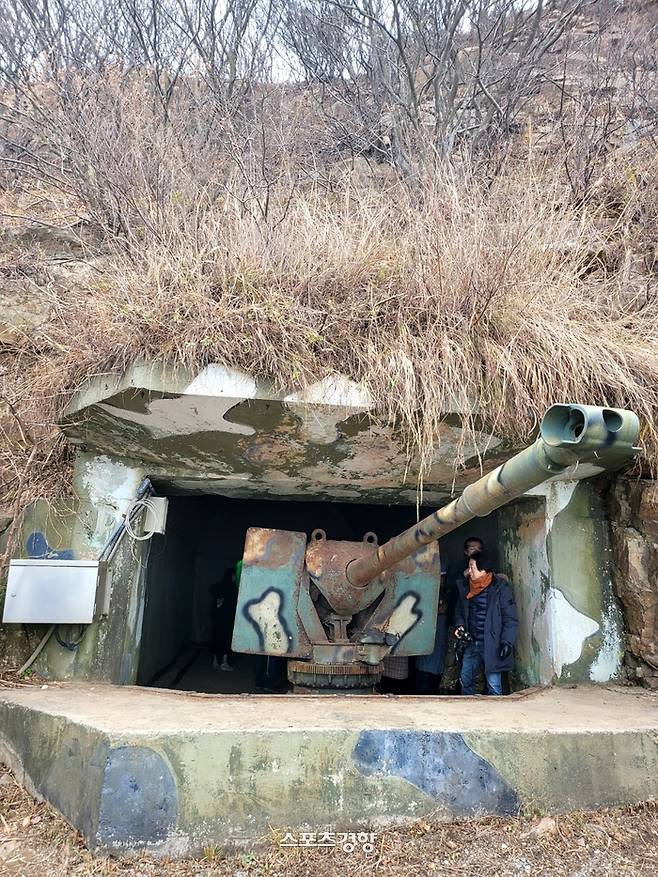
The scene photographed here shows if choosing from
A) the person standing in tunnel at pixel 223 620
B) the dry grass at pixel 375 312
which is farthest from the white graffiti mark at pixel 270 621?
the person standing in tunnel at pixel 223 620

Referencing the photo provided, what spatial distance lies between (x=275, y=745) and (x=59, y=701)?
133 cm

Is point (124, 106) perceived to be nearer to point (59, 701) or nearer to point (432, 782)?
point (59, 701)

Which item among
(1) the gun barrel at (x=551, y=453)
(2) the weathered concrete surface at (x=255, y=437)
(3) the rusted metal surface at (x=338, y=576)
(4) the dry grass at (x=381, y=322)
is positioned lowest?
(3) the rusted metal surface at (x=338, y=576)

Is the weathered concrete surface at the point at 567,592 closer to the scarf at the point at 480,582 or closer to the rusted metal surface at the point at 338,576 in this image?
the scarf at the point at 480,582

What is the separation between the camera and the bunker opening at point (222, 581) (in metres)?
5.99

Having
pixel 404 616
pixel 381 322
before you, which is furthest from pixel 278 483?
pixel 381 322

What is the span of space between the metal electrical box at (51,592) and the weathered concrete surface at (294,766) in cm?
79

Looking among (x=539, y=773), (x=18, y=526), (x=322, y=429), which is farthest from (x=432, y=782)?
Result: (x=18, y=526)

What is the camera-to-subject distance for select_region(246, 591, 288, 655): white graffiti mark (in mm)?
4531

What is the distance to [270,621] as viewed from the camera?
181 inches

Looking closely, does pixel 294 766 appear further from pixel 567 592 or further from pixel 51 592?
pixel 567 592

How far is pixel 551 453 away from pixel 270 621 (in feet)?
9.85

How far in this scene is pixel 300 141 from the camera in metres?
8.19

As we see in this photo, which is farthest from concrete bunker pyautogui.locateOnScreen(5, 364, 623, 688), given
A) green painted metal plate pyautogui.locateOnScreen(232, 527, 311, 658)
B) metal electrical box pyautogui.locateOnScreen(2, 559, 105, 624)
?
green painted metal plate pyautogui.locateOnScreen(232, 527, 311, 658)
